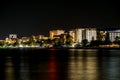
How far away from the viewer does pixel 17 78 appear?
28.6 m

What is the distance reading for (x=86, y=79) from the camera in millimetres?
27766

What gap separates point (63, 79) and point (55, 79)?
0.60m

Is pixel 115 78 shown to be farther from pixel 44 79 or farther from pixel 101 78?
pixel 44 79

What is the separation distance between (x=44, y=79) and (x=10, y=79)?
2446 mm

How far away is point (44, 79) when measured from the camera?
92.2 feet

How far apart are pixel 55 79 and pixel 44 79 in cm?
83

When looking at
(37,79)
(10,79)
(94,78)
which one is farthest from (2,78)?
(94,78)

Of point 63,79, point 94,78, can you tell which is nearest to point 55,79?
point 63,79

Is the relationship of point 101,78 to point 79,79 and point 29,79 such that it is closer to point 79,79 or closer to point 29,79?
point 79,79

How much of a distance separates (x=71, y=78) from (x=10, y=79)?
4516 millimetres

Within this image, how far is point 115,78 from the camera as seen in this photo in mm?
28375

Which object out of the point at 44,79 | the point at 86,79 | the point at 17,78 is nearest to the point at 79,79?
the point at 86,79

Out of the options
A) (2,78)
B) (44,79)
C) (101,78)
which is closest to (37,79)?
(44,79)

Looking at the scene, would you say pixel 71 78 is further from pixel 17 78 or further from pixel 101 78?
pixel 17 78
